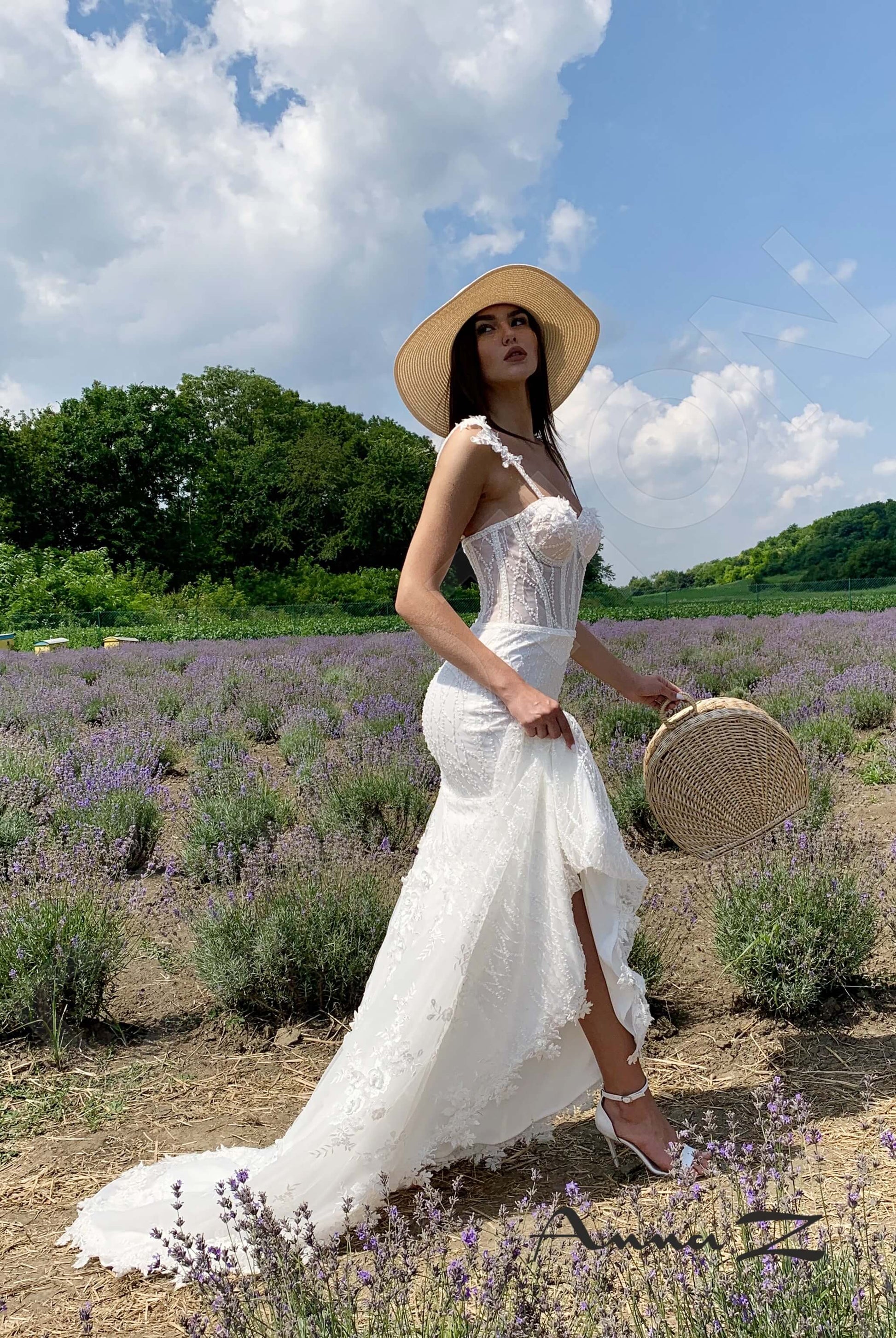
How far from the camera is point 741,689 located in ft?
26.7

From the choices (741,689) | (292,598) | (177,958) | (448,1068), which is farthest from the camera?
(292,598)

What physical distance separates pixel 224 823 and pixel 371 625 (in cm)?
1599

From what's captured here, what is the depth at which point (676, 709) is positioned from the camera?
284cm

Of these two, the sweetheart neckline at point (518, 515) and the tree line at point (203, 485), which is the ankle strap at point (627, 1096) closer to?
the sweetheart neckline at point (518, 515)

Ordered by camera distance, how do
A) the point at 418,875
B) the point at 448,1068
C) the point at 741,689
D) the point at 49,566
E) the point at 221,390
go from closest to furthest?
the point at 448,1068 < the point at 418,875 < the point at 741,689 < the point at 49,566 < the point at 221,390

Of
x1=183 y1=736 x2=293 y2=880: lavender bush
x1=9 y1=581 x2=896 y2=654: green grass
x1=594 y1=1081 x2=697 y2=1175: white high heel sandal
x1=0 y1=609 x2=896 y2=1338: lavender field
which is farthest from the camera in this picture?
x1=9 y1=581 x2=896 y2=654: green grass

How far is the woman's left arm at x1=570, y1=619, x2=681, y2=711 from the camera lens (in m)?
2.64

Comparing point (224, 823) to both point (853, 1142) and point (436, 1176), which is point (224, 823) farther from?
point (853, 1142)

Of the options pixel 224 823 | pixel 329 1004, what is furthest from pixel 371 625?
pixel 329 1004

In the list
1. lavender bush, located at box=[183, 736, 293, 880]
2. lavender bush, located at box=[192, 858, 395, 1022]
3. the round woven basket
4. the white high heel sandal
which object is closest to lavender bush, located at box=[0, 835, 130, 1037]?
lavender bush, located at box=[192, 858, 395, 1022]

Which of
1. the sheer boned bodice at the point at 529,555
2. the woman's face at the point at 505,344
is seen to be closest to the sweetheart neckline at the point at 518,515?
the sheer boned bodice at the point at 529,555

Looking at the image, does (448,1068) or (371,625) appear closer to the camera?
(448,1068)

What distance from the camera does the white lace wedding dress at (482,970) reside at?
2168mm

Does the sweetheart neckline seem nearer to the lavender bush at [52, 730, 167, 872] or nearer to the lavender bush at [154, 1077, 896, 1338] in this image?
the lavender bush at [154, 1077, 896, 1338]
